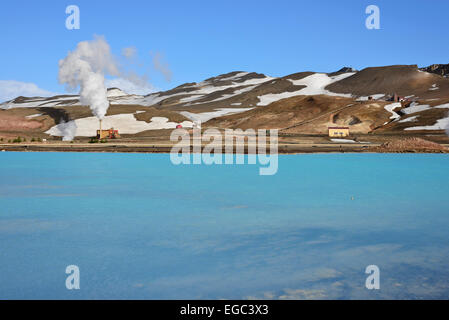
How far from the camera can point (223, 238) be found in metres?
12.3

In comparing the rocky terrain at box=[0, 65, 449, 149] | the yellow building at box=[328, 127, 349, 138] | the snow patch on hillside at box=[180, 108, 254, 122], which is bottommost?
the yellow building at box=[328, 127, 349, 138]

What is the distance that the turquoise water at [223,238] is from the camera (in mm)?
8641

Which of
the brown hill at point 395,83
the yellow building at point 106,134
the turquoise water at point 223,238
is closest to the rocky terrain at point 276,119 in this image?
the brown hill at point 395,83

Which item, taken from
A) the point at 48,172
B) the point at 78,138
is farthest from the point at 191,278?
the point at 78,138

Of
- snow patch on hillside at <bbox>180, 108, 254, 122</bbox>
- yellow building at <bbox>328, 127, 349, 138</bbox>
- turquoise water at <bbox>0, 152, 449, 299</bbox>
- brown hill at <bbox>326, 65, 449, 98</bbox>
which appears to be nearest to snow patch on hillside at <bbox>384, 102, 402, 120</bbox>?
yellow building at <bbox>328, 127, 349, 138</bbox>

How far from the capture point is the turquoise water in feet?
28.3

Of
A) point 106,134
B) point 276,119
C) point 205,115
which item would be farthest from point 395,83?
point 106,134

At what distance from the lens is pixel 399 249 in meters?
11.3

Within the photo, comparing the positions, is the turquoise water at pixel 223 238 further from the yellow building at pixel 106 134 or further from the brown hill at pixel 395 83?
the brown hill at pixel 395 83

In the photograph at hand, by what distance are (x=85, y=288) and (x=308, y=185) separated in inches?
643

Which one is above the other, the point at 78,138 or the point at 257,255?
the point at 78,138

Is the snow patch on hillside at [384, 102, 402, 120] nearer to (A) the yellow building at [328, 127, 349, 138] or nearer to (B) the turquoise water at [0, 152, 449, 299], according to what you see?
(A) the yellow building at [328, 127, 349, 138]

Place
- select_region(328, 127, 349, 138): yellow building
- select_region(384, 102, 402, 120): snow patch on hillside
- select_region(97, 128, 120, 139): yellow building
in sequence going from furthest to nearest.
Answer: select_region(384, 102, 402, 120): snow patch on hillside
select_region(328, 127, 349, 138): yellow building
select_region(97, 128, 120, 139): yellow building
